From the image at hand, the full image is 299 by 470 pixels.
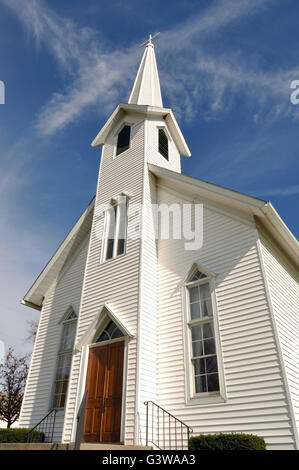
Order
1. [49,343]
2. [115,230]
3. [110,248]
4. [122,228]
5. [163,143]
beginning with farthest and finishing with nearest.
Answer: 1. [163,143]
2. [49,343]
3. [115,230]
4. [122,228]
5. [110,248]

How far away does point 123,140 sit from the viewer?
571 inches

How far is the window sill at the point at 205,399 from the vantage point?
7.83 metres

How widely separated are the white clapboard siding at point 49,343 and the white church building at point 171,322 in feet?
0.17

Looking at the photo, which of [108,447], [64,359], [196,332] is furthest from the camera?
[64,359]

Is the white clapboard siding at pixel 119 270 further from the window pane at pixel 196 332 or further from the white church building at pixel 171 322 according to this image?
the window pane at pixel 196 332

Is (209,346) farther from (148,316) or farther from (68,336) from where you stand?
(68,336)

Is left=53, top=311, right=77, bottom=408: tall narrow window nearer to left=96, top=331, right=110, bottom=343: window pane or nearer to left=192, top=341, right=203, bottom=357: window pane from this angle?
left=96, top=331, right=110, bottom=343: window pane

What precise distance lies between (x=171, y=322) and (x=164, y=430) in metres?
2.64

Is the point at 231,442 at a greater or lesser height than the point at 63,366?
lesser

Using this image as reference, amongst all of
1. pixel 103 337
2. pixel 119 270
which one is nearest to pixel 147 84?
pixel 119 270

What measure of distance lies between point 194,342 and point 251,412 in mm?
2236

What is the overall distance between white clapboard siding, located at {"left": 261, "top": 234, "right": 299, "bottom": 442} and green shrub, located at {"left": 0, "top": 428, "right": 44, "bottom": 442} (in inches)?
305

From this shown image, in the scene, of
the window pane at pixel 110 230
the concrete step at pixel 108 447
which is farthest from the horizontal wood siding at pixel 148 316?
the window pane at pixel 110 230
